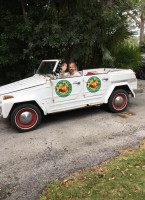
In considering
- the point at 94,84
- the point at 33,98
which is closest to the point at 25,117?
the point at 33,98

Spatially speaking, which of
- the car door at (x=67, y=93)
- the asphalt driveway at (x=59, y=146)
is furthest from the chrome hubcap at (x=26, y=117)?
the car door at (x=67, y=93)

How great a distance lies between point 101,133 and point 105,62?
12.9 feet

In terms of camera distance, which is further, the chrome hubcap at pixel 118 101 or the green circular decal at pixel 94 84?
the chrome hubcap at pixel 118 101

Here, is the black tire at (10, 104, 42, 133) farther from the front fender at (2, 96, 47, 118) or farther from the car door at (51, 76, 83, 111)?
the car door at (51, 76, 83, 111)

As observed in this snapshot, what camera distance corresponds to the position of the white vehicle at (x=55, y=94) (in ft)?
15.6

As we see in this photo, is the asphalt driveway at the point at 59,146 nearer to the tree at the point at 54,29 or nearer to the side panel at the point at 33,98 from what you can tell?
the side panel at the point at 33,98

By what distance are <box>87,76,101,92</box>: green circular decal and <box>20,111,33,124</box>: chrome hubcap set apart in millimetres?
1660

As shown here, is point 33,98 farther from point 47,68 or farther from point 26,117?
point 47,68

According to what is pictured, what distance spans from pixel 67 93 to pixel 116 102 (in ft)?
5.25

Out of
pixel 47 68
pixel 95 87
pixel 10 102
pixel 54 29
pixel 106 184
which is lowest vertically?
pixel 106 184

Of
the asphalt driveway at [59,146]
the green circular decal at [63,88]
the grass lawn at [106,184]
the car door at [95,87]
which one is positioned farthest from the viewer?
the car door at [95,87]

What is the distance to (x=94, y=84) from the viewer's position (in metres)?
5.44

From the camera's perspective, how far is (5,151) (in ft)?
13.3

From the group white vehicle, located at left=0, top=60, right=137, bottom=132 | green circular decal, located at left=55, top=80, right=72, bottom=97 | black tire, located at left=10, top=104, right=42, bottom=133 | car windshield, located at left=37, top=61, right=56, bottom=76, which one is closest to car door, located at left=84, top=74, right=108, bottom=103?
white vehicle, located at left=0, top=60, right=137, bottom=132
